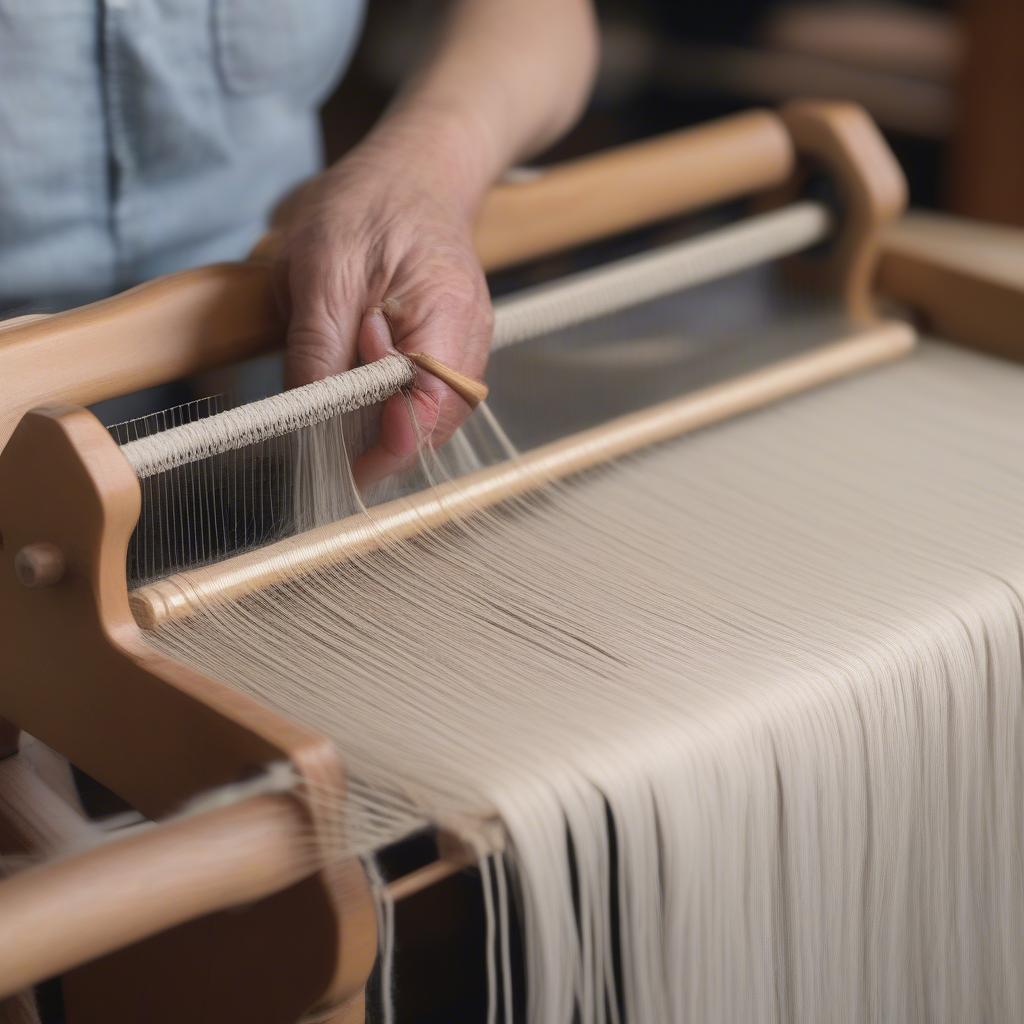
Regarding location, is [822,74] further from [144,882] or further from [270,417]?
[144,882]

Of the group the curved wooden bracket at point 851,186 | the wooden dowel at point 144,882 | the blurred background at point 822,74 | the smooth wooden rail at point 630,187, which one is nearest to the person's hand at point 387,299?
the smooth wooden rail at point 630,187

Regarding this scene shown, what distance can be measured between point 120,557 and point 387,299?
21cm

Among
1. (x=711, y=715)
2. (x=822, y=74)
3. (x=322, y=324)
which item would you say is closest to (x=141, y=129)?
(x=322, y=324)

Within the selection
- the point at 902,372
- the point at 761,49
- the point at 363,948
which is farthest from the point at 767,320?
the point at 761,49

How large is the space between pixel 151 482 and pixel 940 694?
41 centimetres

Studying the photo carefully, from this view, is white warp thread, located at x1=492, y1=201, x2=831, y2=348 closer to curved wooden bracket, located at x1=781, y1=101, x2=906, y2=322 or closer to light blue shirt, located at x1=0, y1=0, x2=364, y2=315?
curved wooden bracket, located at x1=781, y1=101, x2=906, y2=322

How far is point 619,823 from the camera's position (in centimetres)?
60

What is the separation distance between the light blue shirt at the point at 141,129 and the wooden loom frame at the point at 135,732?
26 centimetres

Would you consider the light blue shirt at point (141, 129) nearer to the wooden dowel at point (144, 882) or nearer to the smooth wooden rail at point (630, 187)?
the smooth wooden rail at point (630, 187)

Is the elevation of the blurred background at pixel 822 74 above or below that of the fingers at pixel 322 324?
below

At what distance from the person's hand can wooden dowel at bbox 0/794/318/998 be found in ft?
0.85

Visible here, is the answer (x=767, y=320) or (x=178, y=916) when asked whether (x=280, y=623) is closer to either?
(x=178, y=916)

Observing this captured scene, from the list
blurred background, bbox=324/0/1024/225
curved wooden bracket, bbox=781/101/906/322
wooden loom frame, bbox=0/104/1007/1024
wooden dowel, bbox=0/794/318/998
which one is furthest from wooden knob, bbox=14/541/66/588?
blurred background, bbox=324/0/1024/225

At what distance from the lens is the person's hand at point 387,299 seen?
755mm
